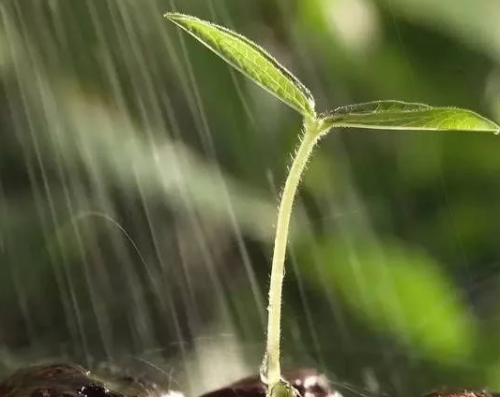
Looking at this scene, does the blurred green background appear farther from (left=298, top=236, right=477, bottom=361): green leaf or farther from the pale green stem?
the pale green stem

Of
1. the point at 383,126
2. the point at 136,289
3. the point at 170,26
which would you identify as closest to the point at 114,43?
the point at 170,26

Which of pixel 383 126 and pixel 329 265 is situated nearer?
pixel 383 126

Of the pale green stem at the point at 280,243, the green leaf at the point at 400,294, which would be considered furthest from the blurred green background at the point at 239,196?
the pale green stem at the point at 280,243

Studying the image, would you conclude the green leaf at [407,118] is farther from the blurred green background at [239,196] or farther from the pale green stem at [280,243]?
the blurred green background at [239,196]

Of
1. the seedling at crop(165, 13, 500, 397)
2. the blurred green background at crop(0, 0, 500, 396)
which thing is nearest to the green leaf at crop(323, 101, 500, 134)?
the seedling at crop(165, 13, 500, 397)

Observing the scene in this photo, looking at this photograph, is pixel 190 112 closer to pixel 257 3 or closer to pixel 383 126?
pixel 257 3

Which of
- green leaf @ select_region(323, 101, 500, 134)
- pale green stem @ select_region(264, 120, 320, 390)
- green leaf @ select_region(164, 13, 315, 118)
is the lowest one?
pale green stem @ select_region(264, 120, 320, 390)

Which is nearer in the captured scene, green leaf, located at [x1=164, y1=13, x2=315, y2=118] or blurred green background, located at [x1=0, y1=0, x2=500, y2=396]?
green leaf, located at [x1=164, y1=13, x2=315, y2=118]
